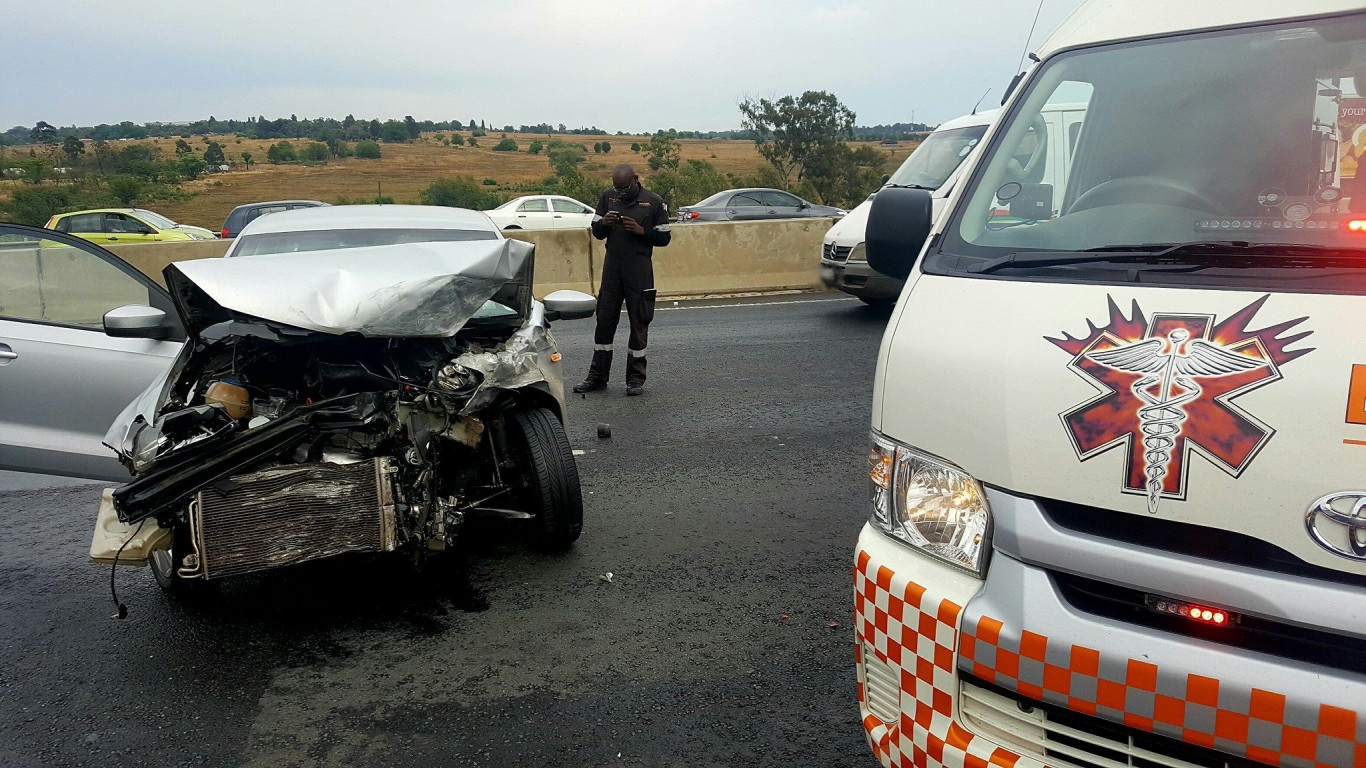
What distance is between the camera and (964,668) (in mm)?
2256

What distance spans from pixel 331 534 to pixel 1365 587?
3.36m

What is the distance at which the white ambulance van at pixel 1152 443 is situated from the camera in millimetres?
1910

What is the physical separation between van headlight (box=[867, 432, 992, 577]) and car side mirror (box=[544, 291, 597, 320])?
10.3 feet

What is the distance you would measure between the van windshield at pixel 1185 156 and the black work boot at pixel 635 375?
541cm

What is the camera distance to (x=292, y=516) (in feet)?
12.9

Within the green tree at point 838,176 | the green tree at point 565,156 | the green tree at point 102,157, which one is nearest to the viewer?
the green tree at point 838,176

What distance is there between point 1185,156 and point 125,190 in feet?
167

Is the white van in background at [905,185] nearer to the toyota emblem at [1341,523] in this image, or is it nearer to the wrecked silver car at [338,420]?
the wrecked silver car at [338,420]

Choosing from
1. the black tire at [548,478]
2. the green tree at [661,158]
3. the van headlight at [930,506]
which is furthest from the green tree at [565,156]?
the van headlight at [930,506]

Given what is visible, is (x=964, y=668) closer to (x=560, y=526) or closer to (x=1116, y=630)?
(x=1116, y=630)

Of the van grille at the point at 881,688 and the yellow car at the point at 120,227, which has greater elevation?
the yellow car at the point at 120,227

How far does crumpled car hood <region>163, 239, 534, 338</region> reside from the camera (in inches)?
158

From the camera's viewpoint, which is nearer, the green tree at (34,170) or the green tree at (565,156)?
the green tree at (34,170)

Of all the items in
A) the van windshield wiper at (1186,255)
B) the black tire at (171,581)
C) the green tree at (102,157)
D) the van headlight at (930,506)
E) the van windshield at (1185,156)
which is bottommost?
the black tire at (171,581)
